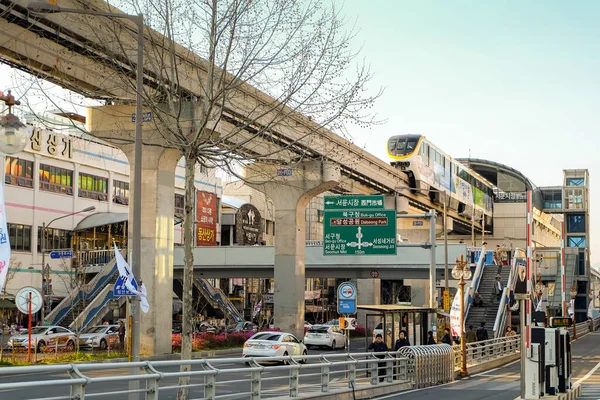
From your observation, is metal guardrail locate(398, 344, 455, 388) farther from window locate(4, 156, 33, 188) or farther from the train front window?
window locate(4, 156, 33, 188)

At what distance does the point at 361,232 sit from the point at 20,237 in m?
29.8

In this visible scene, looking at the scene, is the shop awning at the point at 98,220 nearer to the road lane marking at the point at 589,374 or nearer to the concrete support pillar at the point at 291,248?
the concrete support pillar at the point at 291,248

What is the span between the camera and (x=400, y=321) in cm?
3034

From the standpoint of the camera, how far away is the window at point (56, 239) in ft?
214

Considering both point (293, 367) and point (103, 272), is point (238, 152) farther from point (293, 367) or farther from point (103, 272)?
point (103, 272)

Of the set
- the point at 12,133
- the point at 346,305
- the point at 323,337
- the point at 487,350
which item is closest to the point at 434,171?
the point at 323,337

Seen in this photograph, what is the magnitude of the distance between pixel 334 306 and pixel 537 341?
3468 inches

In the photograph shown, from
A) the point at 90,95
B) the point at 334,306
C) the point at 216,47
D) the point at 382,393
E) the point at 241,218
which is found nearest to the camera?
the point at 216,47

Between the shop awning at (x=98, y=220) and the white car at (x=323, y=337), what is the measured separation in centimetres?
2117

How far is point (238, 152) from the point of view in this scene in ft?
72.1

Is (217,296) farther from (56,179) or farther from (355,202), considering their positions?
(355,202)

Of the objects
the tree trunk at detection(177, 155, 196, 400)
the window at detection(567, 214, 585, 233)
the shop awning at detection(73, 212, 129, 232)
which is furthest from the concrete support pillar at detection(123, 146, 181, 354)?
the window at detection(567, 214, 585, 233)

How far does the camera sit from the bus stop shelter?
2916 cm

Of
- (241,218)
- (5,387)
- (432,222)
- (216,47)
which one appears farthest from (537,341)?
(241,218)
